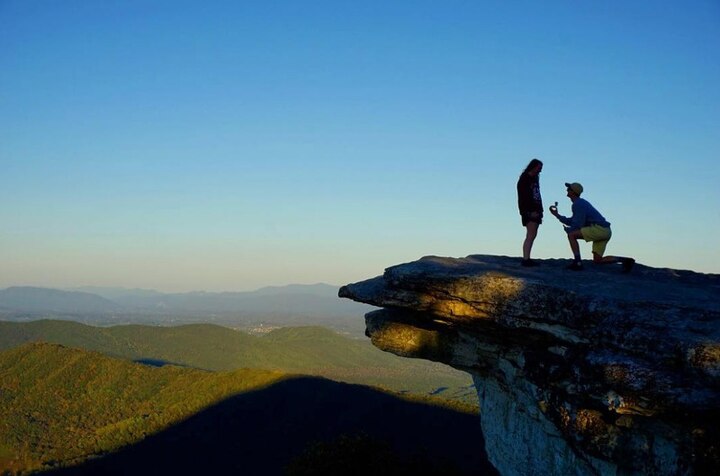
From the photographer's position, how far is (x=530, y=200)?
15836 mm

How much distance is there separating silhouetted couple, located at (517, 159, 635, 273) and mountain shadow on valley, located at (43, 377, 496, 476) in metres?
42.4

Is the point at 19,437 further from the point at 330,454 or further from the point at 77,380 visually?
the point at 330,454

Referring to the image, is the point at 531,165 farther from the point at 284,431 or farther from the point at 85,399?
the point at 85,399

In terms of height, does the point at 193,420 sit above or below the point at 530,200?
below

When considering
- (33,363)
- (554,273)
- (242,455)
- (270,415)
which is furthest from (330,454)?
(33,363)

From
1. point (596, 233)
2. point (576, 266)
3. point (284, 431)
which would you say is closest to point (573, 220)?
point (596, 233)

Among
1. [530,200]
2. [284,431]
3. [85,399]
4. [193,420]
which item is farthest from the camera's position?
[85,399]

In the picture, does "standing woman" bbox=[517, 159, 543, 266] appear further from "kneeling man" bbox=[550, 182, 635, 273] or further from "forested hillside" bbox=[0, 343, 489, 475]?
"forested hillside" bbox=[0, 343, 489, 475]

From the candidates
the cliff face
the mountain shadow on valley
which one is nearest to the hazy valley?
the mountain shadow on valley

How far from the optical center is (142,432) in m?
82.1

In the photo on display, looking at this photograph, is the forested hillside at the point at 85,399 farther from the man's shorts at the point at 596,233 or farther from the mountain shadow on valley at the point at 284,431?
the man's shorts at the point at 596,233

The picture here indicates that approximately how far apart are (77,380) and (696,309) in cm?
11523

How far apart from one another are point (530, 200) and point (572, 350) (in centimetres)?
443

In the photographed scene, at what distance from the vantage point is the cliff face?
35.4 ft
